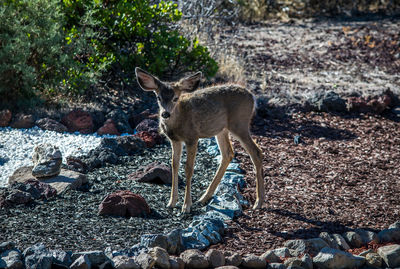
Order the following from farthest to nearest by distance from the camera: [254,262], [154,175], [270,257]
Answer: [154,175], [270,257], [254,262]

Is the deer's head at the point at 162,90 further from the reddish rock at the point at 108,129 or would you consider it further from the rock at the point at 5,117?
the rock at the point at 5,117

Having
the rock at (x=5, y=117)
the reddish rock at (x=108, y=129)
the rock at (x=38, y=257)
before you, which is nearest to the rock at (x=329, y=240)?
the rock at (x=38, y=257)

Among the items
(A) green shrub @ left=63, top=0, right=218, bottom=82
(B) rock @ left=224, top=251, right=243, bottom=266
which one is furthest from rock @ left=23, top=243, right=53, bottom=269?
(A) green shrub @ left=63, top=0, right=218, bottom=82

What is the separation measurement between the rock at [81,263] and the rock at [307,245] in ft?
6.95

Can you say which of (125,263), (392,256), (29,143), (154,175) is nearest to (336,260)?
(392,256)

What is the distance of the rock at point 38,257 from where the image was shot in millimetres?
5020

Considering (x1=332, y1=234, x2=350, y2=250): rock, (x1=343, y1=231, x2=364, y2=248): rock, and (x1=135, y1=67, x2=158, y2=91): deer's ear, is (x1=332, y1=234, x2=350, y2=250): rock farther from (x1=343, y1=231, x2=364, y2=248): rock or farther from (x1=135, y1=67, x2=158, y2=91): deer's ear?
(x1=135, y1=67, x2=158, y2=91): deer's ear

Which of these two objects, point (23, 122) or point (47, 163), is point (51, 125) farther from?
point (47, 163)

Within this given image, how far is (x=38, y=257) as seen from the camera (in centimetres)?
509

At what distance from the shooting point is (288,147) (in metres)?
9.39

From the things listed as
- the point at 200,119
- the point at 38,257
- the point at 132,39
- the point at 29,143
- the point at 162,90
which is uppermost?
the point at 162,90

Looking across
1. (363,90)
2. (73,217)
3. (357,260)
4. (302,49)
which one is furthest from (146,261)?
(302,49)

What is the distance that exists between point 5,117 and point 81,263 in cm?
523

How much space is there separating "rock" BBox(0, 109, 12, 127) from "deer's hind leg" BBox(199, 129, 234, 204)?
386 cm
